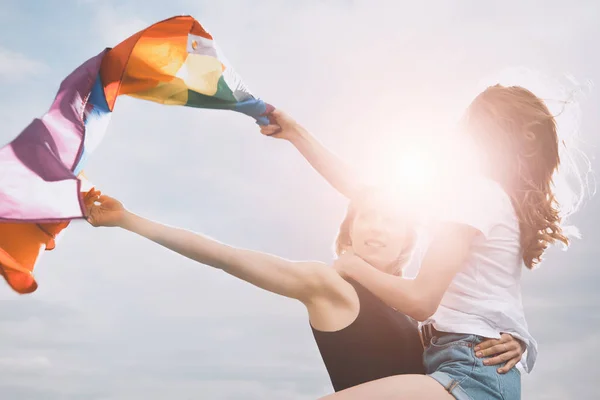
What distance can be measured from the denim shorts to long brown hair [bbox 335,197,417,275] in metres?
0.98

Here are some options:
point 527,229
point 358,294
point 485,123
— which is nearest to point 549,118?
point 485,123

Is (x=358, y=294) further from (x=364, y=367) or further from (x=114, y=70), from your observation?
(x=114, y=70)

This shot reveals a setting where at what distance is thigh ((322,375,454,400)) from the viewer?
3135mm

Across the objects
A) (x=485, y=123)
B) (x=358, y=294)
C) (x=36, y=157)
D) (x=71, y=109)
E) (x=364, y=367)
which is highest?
(x=485, y=123)

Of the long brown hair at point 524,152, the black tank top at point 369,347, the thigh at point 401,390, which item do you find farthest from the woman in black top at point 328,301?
the long brown hair at point 524,152

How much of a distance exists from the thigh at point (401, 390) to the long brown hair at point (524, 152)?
97 centimetres

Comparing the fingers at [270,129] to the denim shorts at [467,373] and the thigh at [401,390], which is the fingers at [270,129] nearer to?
the denim shorts at [467,373]

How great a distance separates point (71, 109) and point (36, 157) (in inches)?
22.4

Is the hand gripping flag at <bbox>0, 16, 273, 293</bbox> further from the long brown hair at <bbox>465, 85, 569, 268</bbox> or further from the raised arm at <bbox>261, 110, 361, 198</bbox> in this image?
the long brown hair at <bbox>465, 85, 569, 268</bbox>

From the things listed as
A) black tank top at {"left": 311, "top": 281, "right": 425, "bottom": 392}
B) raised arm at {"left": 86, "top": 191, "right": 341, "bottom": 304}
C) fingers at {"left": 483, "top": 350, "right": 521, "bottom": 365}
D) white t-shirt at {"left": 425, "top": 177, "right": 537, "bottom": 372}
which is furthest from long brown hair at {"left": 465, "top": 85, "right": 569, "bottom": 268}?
raised arm at {"left": 86, "top": 191, "right": 341, "bottom": 304}

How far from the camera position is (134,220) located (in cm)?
379

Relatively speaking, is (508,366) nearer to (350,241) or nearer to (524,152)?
(524,152)

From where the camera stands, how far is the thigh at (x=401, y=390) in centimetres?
313

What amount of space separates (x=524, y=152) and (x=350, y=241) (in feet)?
4.43
